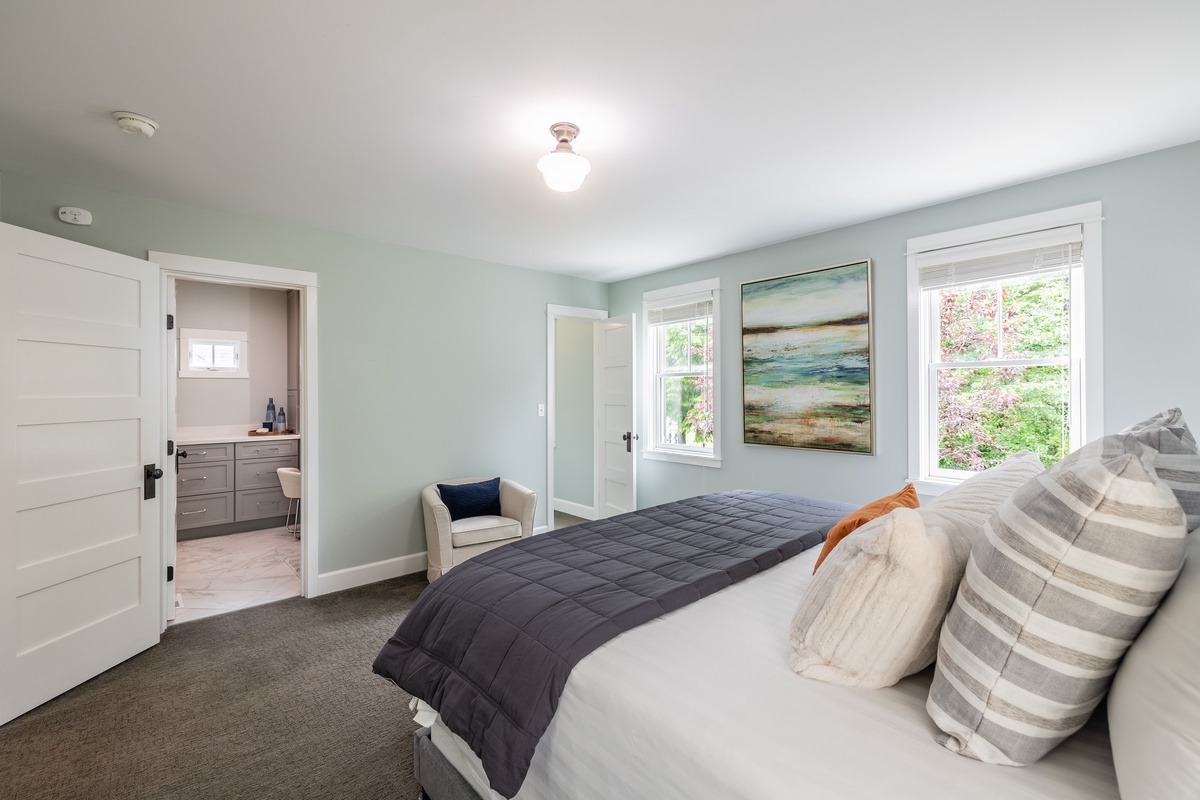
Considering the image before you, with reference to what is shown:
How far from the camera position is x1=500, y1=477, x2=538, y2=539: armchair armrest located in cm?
411

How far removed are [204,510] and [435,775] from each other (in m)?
4.68

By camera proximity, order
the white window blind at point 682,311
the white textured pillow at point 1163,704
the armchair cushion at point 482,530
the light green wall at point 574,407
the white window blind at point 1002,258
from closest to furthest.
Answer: the white textured pillow at point 1163,704 → the white window blind at point 1002,258 → the armchair cushion at point 482,530 → the white window blind at point 682,311 → the light green wall at point 574,407

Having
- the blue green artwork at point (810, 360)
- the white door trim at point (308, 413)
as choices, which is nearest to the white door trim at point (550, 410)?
the blue green artwork at point (810, 360)

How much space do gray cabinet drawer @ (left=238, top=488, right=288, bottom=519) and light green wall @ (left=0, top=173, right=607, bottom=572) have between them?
222 cm

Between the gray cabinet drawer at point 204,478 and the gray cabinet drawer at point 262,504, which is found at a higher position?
the gray cabinet drawer at point 204,478

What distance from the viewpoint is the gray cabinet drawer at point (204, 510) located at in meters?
5.02

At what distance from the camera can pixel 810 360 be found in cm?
393

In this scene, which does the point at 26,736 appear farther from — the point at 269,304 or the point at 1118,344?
the point at 1118,344

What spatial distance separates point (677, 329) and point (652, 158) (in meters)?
2.54

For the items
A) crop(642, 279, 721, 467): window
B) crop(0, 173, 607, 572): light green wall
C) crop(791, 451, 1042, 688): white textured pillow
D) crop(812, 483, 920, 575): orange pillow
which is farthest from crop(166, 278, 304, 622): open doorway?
crop(791, 451, 1042, 688): white textured pillow

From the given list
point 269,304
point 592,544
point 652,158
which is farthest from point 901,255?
point 269,304

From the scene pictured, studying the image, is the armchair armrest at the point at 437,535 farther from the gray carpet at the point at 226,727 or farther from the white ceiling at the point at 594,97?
the white ceiling at the point at 594,97

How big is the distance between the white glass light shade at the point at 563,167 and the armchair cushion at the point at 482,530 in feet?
8.22

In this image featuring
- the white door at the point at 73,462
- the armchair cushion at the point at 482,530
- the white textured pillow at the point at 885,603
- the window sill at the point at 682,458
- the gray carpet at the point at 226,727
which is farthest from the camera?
the window sill at the point at 682,458
